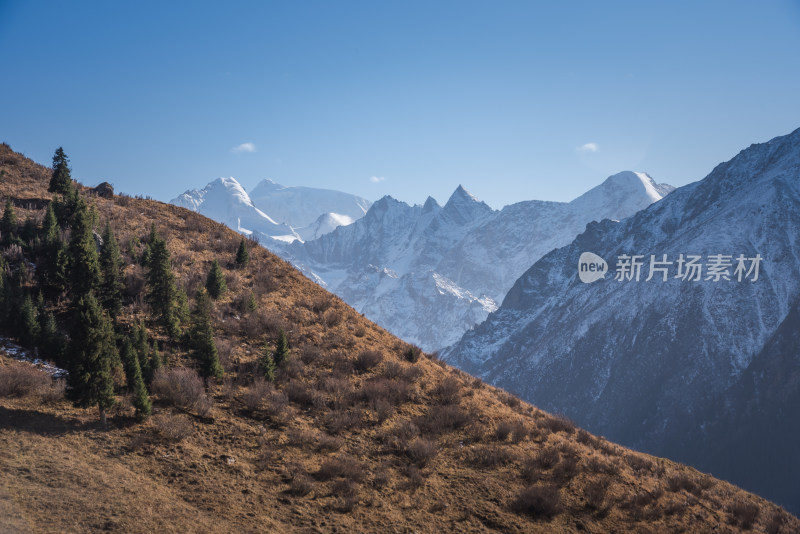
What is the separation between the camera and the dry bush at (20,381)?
1547 centimetres

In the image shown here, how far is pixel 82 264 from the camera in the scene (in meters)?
21.0

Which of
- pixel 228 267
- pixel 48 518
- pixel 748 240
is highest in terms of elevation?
pixel 748 240

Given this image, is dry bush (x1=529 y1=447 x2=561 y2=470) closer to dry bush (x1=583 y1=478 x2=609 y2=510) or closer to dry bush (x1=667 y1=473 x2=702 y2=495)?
dry bush (x1=583 y1=478 x2=609 y2=510)

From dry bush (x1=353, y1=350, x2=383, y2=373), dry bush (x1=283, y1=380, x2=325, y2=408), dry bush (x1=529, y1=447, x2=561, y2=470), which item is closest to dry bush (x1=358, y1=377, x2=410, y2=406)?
dry bush (x1=353, y1=350, x2=383, y2=373)

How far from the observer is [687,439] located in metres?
171

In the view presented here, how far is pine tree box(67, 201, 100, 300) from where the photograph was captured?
2094 cm

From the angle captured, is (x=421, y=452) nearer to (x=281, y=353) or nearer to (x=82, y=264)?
(x=281, y=353)

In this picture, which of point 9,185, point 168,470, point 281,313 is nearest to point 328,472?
point 168,470

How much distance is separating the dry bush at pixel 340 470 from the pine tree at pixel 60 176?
3044 centimetres

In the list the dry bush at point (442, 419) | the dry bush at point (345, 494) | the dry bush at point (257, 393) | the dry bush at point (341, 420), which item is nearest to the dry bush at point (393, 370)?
the dry bush at point (442, 419)

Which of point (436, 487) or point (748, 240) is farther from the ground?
point (748, 240)

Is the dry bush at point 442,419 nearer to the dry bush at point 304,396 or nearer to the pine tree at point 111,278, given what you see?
the dry bush at point 304,396

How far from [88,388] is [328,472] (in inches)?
318

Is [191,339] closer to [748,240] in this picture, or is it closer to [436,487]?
[436,487]
